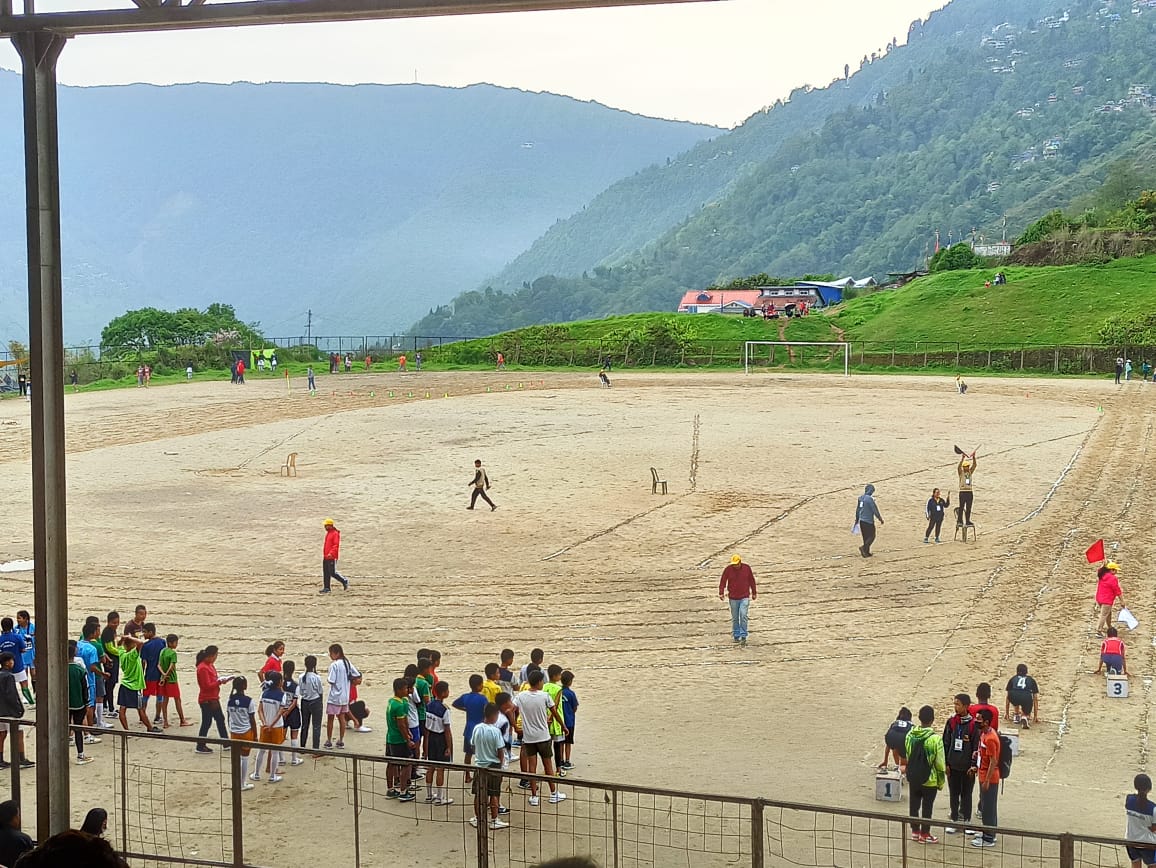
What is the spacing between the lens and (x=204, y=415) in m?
47.1

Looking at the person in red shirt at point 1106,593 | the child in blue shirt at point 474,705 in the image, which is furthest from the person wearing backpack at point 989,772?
the person in red shirt at point 1106,593

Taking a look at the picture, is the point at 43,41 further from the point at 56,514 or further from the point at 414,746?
the point at 414,746

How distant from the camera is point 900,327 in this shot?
8169cm

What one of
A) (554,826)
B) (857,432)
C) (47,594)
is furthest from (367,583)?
(857,432)

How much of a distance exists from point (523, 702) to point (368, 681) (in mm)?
4359

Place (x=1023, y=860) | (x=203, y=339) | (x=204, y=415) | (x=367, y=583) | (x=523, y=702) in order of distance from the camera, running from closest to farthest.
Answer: (x=1023, y=860)
(x=523, y=702)
(x=367, y=583)
(x=204, y=415)
(x=203, y=339)

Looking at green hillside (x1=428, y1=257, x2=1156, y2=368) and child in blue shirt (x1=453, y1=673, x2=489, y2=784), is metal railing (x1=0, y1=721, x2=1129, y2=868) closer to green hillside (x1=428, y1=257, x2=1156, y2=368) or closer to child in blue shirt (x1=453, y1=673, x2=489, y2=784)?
child in blue shirt (x1=453, y1=673, x2=489, y2=784)

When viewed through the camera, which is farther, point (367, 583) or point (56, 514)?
point (367, 583)

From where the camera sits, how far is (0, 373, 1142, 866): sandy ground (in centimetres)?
1226

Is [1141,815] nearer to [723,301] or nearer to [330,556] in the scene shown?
[330,556]

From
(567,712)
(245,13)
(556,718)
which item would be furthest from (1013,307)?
(245,13)

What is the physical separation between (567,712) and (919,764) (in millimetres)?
3543

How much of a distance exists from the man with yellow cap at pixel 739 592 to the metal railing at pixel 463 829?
17.5 feet

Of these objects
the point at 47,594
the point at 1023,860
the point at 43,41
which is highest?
the point at 43,41
